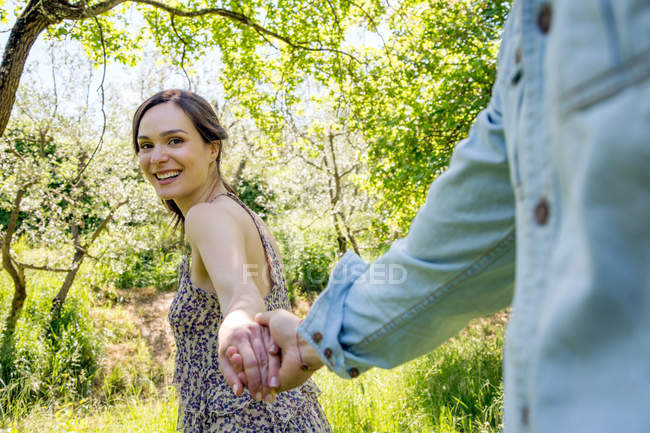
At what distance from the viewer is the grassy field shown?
3.76 metres

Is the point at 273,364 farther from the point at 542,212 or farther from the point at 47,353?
the point at 47,353

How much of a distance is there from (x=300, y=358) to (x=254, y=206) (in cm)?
1451

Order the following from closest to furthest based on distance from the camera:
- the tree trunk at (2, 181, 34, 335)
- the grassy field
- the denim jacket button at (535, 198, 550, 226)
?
the denim jacket button at (535, 198, 550, 226)
the grassy field
the tree trunk at (2, 181, 34, 335)

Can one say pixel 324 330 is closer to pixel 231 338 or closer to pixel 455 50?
pixel 231 338

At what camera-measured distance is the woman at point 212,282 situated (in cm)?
157

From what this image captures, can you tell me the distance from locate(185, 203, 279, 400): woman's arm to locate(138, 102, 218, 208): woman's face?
36cm

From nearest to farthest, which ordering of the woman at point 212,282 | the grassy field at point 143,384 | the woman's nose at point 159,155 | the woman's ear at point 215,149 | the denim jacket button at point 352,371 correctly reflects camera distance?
the denim jacket button at point 352,371 → the woman at point 212,282 → the woman's nose at point 159,155 → the woman's ear at point 215,149 → the grassy field at point 143,384

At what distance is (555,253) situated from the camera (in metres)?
0.60

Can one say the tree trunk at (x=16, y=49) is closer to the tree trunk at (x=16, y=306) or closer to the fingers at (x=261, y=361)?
the fingers at (x=261, y=361)

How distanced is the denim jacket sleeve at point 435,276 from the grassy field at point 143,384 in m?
2.35

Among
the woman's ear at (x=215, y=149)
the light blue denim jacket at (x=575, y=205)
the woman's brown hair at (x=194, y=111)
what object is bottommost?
the light blue denim jacket at (x=575, y=205)

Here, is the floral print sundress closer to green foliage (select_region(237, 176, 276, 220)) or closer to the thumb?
the thumb

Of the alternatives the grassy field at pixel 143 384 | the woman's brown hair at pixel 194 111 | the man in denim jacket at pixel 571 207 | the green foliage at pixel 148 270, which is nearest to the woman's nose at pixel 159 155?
the woman's brown hair at pixel 194 111

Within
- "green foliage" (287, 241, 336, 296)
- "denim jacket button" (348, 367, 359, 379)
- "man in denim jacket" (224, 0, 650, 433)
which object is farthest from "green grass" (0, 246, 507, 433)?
"green foliage" (287, 241, 336, 296)
